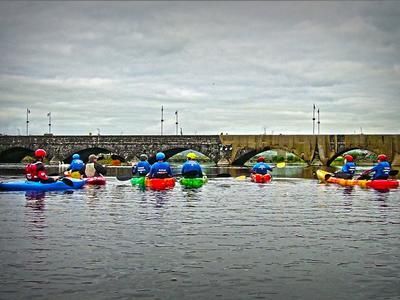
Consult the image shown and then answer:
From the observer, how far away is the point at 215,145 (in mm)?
93938

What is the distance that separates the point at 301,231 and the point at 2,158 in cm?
9780

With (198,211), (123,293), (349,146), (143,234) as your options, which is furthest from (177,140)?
(123,293)

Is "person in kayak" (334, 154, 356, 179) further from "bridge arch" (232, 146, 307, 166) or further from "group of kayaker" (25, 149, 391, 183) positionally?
"bridge arch" (232, 146, 307, 166)

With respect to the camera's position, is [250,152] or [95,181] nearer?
[95,181]

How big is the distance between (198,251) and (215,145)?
80931mm

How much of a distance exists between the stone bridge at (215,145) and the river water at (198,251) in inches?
2489

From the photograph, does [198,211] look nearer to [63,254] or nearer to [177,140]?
[63,254]

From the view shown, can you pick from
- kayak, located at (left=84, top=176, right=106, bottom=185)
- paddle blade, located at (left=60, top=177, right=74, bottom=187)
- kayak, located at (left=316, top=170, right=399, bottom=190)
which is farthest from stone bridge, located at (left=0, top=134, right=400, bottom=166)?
paddle blade, located at (left=60, top=177, right=74, bottom=187)

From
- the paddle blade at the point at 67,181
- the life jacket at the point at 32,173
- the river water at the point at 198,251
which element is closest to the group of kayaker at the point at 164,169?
the life jacket at the point at 32,173

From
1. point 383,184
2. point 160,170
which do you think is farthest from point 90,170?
point 383,184

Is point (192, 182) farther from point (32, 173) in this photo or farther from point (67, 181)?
point (32, 173)

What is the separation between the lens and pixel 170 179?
116 ft

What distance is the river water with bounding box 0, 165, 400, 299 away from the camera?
32.4 ft

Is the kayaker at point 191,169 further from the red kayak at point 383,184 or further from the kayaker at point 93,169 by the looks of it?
the red kayak at point 383,184
